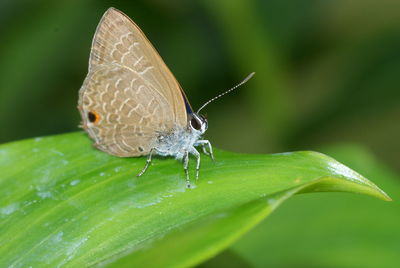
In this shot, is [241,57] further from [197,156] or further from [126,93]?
[197,156]

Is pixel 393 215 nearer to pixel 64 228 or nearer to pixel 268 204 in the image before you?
pixel 268 204

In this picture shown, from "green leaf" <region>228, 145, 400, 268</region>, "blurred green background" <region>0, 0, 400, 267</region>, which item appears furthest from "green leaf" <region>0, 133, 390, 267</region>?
"blurred green background" <region>0, 0, 400, 267</region>

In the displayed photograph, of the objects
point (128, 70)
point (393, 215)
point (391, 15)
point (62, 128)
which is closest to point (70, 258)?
point (128, 70)

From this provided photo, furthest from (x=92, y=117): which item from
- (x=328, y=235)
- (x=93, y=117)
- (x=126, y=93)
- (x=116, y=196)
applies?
(x=328, y=235)

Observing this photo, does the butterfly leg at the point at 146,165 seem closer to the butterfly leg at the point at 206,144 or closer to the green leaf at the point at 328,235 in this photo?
the butterfly leg at the point at 206,144

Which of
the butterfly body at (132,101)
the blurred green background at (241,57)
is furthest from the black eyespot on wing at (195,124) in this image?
the blurred green background at (241,57)
